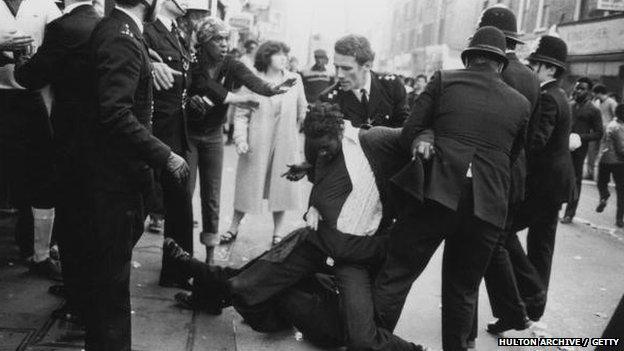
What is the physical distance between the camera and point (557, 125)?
479 cm

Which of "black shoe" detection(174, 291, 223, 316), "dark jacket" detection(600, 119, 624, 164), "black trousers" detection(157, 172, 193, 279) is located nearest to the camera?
"black shoe" detection(174, 291, 223, 316)

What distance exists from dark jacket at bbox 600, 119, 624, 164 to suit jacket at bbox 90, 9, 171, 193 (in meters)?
8.34

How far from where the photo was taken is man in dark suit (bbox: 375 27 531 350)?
362 cm

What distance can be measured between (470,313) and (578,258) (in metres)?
4.03

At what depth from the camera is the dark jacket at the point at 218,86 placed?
4.98 m

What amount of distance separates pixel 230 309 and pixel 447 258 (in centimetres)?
163

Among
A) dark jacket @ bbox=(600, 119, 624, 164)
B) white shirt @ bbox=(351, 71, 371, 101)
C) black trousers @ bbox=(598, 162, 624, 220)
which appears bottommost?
black trousers @ bbox=(598, 162, 624, 220)

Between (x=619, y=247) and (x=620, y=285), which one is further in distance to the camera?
(x=619, y=247)

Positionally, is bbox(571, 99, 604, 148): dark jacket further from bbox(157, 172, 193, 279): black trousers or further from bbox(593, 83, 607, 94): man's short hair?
bbox(157, 172, 193, 279): black trousers

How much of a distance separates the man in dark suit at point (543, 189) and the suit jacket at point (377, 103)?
98 cm

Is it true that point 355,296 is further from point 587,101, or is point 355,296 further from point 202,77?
point 587,101

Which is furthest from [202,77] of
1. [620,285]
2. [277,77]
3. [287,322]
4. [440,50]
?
[440,50]

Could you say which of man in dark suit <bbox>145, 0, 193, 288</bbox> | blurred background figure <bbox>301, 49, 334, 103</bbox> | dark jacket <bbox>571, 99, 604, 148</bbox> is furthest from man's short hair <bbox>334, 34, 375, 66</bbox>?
blurred background figure <bbox>301, 49, 334, 103</bbox>

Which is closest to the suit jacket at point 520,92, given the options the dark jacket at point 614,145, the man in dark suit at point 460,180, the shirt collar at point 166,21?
the man in dark suit at point 460,180
